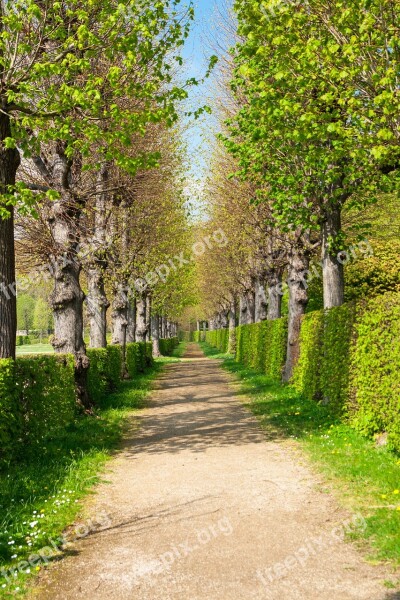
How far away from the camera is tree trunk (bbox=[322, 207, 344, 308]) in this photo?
43.8ft

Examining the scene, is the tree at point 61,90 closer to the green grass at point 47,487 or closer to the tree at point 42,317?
the green grass at point 47,487

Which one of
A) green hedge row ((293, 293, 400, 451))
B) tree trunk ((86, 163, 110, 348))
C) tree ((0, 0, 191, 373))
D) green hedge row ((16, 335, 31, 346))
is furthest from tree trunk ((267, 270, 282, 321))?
green hedge row ((16, 335, 31, 346))

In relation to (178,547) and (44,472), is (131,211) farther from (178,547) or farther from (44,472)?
(178,547)

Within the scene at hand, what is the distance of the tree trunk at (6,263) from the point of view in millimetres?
8852

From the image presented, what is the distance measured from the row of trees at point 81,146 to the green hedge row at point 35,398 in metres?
0.61

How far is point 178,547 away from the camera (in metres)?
5.16

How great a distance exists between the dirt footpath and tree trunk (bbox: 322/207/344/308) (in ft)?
16.7

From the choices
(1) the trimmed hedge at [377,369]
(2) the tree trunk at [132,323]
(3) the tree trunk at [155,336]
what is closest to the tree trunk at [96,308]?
(2) the tree trunk at [132,323]

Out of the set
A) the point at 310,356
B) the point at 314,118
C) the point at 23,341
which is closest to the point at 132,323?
the point at 310,356

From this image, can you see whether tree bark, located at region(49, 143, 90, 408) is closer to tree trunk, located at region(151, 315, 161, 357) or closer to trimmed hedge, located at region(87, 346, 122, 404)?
trimmed hedge, located at region(87, 346, 122, 404)

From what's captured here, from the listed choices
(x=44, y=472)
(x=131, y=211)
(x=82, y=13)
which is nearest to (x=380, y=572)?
(x=44, y=472)

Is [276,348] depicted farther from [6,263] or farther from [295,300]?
[6,263]

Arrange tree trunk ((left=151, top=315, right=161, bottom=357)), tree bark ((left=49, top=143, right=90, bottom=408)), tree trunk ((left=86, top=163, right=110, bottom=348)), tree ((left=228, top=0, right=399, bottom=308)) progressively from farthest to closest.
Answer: tree trunk ((left=151, top=315, right=161, bottom=357)) → tree trunk ((left=86, top=163, right=110, bottom=348)) → tree bark ((left=49, top=143, right=90, bottom=408)) → tree ((left=228, top=0, right=399, bottom=308))

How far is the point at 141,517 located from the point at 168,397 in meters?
10.9
